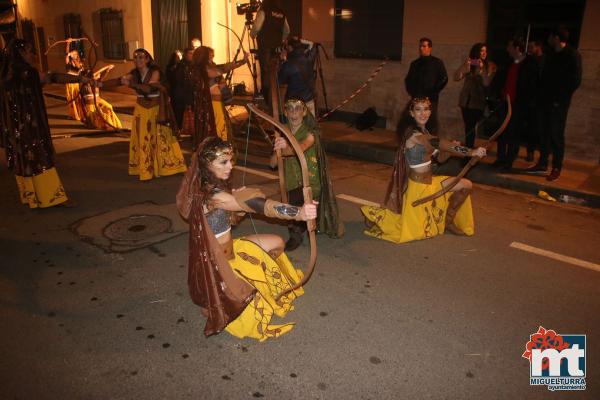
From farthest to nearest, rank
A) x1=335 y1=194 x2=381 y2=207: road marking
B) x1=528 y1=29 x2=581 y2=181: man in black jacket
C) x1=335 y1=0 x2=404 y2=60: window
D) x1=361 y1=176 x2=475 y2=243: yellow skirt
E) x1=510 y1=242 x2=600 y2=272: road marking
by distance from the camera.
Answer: x1=335 y1=0 x2=404 y2=60: window → x1=528 y1=29 x2=581 y2=181: man in black jacket → x1=335 y1=194 x2=381 y2=207: road marking → x1=361 y1=176 x2=475 y2=243: yellow skirt → x1=510 y1=242 x2=600 y2=272: road marking

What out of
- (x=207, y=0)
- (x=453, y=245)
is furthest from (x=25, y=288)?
(x=207, y=0)

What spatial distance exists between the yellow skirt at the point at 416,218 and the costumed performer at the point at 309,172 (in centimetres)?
44

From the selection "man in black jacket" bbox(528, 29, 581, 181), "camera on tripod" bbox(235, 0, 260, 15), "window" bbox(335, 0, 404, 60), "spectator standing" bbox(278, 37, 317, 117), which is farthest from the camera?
"camera on tripod" bbox(235, 0, 260, 15)

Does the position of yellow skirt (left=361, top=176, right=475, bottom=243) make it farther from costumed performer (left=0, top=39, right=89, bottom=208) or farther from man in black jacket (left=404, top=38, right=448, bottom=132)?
costumed performer (left=0, top=39, right=89, bottom=208)

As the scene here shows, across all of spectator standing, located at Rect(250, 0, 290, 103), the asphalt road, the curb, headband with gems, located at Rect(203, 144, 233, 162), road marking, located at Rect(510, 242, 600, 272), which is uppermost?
spectator standing, located at Rect(250, 0, 290, 103)

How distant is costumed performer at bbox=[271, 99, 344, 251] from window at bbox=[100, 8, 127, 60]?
15.8m

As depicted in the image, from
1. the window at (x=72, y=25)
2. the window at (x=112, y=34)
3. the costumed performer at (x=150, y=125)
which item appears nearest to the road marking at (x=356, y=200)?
the costumed performer at (x=150, y=125)

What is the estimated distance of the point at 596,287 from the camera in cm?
447

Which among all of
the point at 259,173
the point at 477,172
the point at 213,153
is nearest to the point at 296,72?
the point at 259,173

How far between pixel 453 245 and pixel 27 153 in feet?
16.9

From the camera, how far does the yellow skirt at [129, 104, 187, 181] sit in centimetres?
739

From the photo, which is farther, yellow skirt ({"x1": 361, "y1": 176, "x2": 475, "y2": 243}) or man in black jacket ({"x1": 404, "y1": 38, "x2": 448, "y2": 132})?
man in black jacket ({"x1": 404, "y1": 38, "x2": 448, "y2": 132})

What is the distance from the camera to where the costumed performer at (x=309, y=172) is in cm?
479
